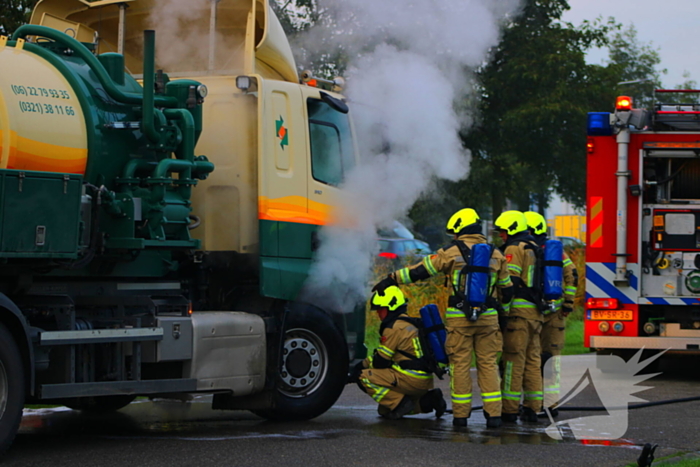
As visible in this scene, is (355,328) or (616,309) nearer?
(355,328)

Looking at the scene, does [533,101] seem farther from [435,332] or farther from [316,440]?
[316,440]

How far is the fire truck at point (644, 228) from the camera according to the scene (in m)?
10.7

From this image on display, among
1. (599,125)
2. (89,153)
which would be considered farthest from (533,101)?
(89,153)

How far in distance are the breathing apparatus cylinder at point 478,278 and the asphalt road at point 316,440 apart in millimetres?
995

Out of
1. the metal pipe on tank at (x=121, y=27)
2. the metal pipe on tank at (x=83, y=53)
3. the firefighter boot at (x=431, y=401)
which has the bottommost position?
the firefighter boot at (x=431, y=401)

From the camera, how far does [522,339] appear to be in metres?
8.45

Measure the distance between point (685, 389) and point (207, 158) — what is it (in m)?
5.65

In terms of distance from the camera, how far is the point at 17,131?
20.2 ft

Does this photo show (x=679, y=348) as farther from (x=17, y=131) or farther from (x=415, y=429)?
(x=17, y=131)

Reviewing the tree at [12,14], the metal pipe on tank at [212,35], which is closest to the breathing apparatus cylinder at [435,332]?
the metal pipe on tank at [212,35]

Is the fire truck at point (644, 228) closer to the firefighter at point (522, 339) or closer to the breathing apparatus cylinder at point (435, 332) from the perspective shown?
the firefighter at point (522, 339)

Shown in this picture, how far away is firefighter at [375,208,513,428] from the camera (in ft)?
26.3

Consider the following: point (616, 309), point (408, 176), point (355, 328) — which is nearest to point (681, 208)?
point (616, 309)

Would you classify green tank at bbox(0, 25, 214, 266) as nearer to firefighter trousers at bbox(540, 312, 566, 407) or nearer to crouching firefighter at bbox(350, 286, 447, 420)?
crouching firefighter at bbox(350, 286, 447, 420)
